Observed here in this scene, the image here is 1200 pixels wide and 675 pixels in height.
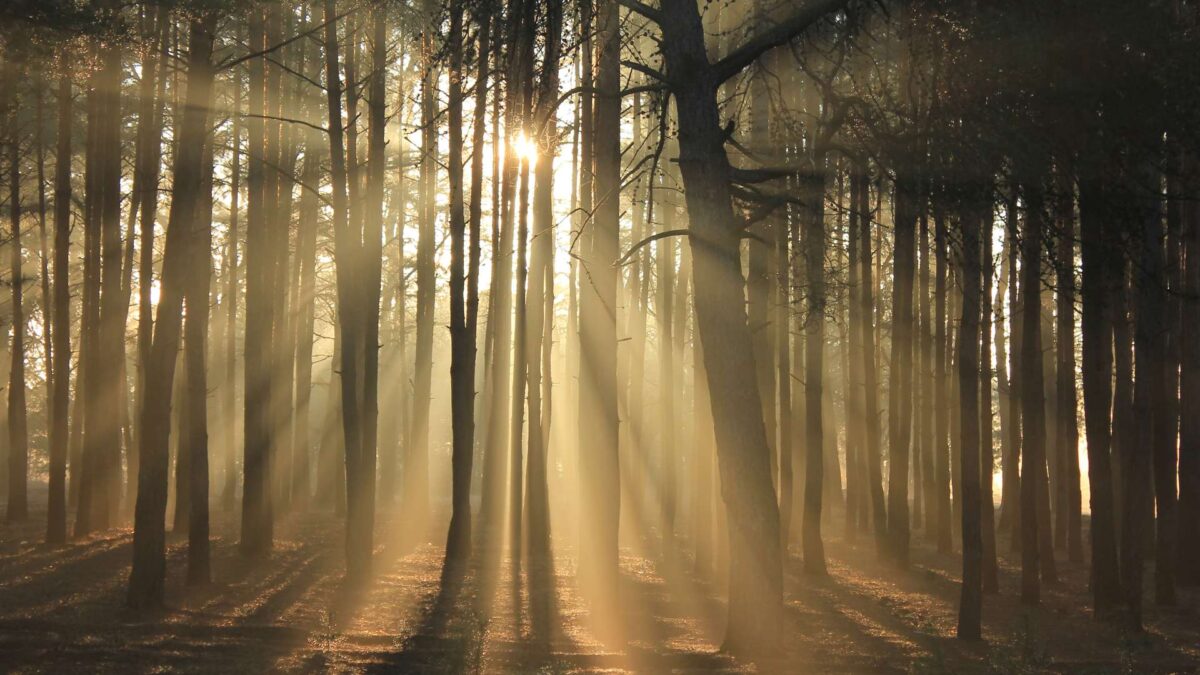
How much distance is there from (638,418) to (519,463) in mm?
10894

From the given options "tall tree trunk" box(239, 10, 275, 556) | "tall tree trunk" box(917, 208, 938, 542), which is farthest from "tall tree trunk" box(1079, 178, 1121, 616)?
"tall tree trunk" box(239, 10, 275, 556)

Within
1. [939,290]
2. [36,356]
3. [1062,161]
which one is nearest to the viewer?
A: [1062,161]

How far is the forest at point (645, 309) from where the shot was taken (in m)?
9.98

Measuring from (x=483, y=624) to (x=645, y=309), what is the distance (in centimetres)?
2218

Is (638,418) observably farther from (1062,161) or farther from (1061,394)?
(1062,161)

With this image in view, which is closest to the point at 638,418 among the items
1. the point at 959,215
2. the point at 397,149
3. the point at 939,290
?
the point at 397,149

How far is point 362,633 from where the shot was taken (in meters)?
13.0

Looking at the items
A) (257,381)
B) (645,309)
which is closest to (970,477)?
(257,381)

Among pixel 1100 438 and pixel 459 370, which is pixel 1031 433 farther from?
pixel 459 370

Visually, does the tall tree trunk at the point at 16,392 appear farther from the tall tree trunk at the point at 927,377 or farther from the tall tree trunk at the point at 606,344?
the tall tree trunk at the point at 927,377

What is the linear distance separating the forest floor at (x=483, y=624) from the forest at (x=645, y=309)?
0.32 ft

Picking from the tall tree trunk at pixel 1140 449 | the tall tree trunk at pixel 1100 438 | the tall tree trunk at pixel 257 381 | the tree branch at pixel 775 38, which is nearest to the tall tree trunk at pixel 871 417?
the tall tree trunk at pixel 1100 438

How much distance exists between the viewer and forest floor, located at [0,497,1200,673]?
1070 cm

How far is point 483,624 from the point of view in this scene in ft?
35.9
